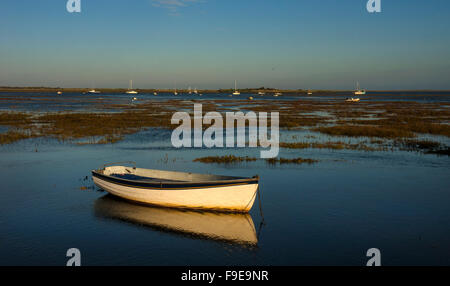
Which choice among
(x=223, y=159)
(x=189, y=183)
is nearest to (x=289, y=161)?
(x=223, y=159)

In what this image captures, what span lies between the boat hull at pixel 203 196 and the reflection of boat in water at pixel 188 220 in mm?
316

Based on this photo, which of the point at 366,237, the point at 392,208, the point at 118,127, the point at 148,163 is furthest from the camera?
the point at 118,127

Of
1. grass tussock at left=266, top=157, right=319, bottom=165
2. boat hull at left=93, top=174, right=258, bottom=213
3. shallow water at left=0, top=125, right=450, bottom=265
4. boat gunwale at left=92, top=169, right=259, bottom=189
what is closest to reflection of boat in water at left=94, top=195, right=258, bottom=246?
shallow water at left=0, top=125, right=450, bottom=265

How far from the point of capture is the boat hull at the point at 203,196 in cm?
1683

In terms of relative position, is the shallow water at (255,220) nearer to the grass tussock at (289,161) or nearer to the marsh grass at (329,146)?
the grass tussock at (289,161)

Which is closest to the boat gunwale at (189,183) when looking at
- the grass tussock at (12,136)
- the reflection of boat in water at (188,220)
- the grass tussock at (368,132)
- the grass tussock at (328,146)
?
the reflection of boat in water at (188,220)

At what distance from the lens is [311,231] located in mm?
15125

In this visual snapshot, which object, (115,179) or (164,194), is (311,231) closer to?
(164,194)

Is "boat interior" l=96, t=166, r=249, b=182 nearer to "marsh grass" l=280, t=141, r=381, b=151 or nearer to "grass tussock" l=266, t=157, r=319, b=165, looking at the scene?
"grass tussock" l=266, t=157, r=319, b=165

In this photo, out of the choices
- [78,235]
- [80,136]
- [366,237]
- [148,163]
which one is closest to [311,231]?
[366,237]

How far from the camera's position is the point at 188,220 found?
54.4 ft

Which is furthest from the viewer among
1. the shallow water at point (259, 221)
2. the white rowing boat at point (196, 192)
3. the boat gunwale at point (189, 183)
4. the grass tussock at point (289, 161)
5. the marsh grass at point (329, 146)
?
the marsh grass at point (329, 146)

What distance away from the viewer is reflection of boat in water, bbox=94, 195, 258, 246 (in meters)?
15.1
